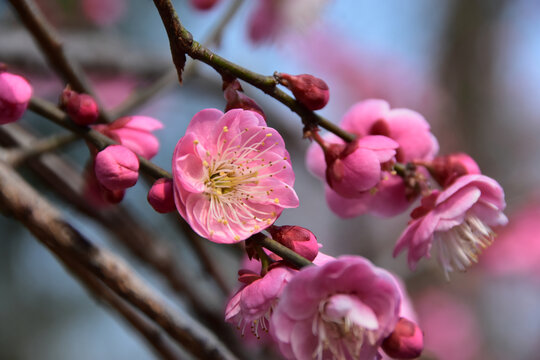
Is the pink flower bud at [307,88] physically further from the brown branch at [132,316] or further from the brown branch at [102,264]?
the brown branch at [132,316]

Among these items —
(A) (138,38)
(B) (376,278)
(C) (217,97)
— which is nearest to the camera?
(B) (376,278)

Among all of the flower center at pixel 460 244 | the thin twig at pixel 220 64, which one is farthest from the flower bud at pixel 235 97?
the flower center at pixel 460 244

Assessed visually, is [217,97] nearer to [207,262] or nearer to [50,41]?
[207,262]

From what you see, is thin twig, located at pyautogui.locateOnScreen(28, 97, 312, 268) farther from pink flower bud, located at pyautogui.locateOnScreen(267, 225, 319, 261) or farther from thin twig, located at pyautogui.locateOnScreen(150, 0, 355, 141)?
thin twig, located at pyautogui.locateOnScreen(150, 0, 355, 141)

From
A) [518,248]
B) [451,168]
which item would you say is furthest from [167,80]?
[518,248]

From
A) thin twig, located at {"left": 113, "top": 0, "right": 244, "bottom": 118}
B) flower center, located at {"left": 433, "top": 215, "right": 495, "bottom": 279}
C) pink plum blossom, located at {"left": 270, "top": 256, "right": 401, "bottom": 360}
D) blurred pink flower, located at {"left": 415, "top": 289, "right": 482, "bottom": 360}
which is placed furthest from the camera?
blurred pink flower, located at {"left": 415, "top": 289, "right": 482, "bottom": 360}

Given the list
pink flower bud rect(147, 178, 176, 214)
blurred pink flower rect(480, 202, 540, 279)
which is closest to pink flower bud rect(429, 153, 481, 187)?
pink flower bud rect(147, 178, 176, 214)

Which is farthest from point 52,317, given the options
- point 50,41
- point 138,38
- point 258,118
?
point 258,118
